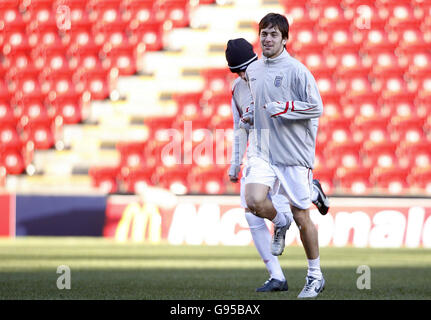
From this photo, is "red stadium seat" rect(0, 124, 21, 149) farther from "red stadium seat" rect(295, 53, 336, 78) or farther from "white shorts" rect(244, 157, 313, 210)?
"white shorts" rect(244, 157, 313, 210)

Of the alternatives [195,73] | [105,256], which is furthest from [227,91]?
[105,256]

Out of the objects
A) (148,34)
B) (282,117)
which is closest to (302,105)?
(282,117)

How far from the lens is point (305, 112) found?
6449mm

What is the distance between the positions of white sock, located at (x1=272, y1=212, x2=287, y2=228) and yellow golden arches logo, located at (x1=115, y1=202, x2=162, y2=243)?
8.53m

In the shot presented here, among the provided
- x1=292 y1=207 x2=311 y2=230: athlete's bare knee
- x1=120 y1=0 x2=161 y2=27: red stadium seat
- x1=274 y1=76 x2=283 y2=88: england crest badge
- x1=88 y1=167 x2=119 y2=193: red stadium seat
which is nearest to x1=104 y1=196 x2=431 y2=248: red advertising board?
x1=88 y1=167 x2=119 y2=193: red stadium seat

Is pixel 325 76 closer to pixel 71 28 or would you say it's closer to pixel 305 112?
pixel 71 28

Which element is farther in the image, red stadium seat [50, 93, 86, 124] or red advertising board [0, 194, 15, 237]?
red stadium seat [50, 93, 86, 124]

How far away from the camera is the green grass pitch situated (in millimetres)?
7004

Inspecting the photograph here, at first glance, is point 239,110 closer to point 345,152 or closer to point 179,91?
point 345,152

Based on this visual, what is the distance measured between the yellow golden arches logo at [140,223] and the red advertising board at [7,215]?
187cm
